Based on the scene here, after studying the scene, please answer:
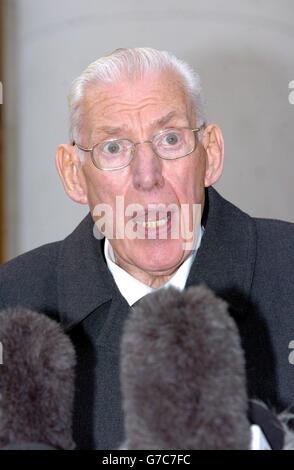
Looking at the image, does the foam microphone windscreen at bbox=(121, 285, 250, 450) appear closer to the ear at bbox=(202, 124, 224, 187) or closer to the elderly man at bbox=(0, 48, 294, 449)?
the elderly man at bbox=(0, 48, 294, 449)

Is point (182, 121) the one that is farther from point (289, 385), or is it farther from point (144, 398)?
point (144, 398)

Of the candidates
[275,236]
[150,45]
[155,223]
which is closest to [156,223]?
[155,223]

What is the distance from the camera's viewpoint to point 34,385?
0.62m

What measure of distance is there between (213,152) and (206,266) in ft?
0.64

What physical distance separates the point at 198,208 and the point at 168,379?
0.67m

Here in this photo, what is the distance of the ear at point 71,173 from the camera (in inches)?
49.6

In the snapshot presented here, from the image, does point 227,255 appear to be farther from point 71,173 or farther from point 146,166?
point 71,173

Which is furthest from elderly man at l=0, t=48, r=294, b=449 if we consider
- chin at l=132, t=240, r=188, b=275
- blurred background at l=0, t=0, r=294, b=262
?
blurred background at l=0, t=0, r=294, b=262

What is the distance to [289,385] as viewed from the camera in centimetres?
109

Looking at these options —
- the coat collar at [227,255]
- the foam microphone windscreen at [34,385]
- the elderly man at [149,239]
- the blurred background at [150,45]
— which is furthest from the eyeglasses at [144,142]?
the blurred background at [150,45]

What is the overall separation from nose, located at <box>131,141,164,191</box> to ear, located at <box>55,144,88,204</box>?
14 cm

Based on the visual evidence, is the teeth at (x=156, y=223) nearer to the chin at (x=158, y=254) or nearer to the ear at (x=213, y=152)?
the chin at (x=158, y=254)
